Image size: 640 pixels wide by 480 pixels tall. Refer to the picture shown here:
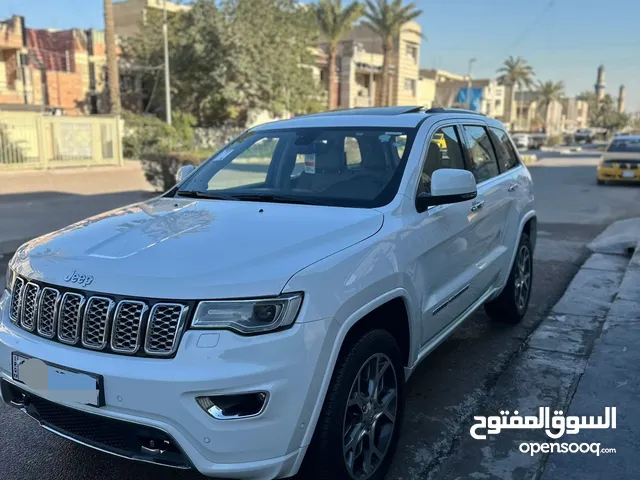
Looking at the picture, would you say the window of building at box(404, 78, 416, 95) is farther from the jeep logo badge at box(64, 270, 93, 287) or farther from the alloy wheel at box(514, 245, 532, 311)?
the jeep logo badge at box(64, 270, 93, 287)

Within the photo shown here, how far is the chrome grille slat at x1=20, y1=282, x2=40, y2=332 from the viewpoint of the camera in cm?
264

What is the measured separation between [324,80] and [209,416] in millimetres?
50520

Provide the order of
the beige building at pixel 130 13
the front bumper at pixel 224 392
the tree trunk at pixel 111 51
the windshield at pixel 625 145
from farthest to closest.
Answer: the beige building at pixel 130 13 → the tree trunk at pixel 111 51 → the windshield at pixel 625 145 → the front bumper at pixel 224 392

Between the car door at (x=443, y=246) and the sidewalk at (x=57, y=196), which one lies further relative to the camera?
the sidewalk at (x=57, y=196)

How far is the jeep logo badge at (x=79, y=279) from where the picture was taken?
2.45 meters

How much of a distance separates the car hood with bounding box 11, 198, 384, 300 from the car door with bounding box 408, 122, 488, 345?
388 millimetres

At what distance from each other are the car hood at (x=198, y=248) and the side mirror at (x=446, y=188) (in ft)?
1.31

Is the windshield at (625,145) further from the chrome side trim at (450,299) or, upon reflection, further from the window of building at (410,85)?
the window of building at (410,85)

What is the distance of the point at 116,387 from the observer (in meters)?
2.29

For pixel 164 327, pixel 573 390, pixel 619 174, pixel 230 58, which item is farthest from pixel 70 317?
pixel 230 58

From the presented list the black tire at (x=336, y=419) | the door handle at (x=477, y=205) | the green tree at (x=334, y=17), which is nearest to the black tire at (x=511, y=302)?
the door handle at (x=477, y=205)

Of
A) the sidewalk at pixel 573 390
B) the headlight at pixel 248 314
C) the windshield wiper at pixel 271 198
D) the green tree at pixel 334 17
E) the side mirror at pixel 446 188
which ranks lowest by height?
the sidewalk at pixel 573 390

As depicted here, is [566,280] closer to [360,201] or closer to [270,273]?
[360,201]

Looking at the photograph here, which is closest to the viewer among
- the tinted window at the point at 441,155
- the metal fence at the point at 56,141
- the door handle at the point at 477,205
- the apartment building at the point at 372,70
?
the tinted window at the point at 441,155
